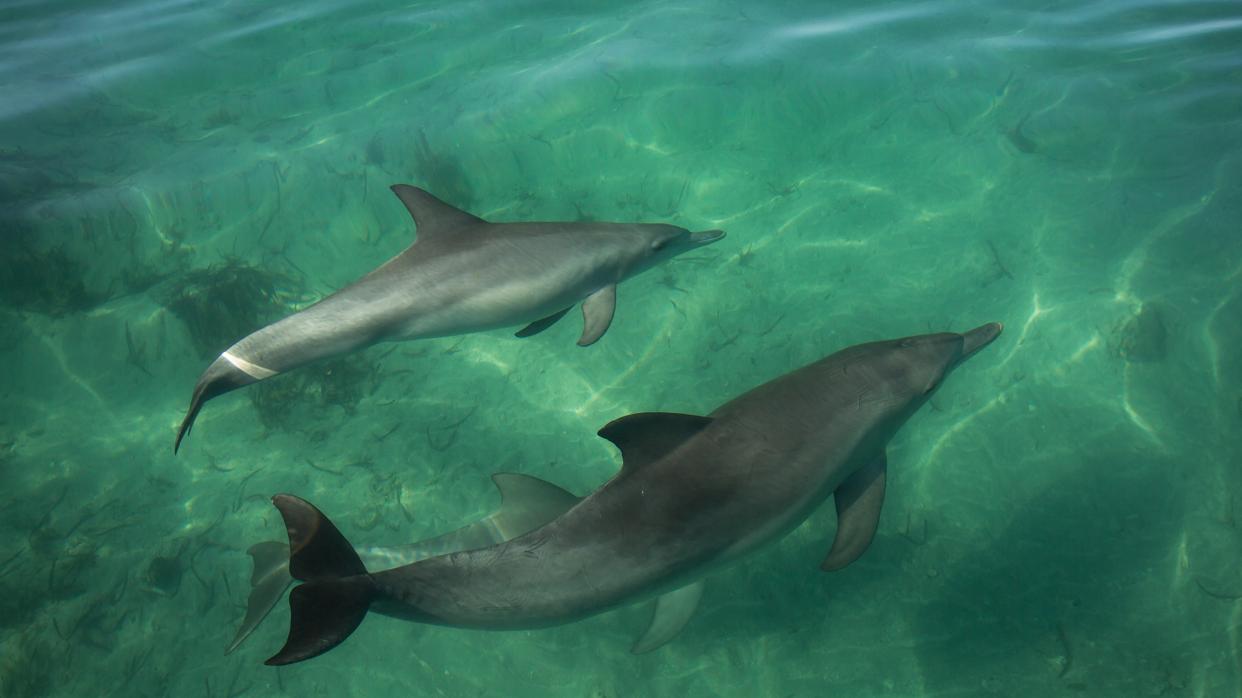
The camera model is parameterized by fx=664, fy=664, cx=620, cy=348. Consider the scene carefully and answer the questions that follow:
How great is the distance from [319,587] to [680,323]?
4.76 m

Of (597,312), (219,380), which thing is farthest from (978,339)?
(219,380)

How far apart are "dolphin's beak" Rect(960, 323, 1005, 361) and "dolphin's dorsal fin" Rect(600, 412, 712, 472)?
2738 mm

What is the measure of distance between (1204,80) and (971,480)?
296 inches

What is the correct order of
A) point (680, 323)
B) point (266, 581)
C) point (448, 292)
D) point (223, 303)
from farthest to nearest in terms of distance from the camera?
point (223, 303) < point (680, 323) < point (448, 292) < point (266, 581)

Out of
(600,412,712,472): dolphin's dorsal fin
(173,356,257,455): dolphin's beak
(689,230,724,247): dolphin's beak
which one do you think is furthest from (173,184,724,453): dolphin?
(600,412,712,472): dolphin's dorsal fin

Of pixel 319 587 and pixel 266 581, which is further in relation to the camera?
pixel 266 581

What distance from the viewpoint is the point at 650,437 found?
4.04 m

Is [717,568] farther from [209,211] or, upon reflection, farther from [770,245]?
[209,211]

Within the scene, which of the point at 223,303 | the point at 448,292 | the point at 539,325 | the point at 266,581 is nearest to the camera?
the point at 266,581

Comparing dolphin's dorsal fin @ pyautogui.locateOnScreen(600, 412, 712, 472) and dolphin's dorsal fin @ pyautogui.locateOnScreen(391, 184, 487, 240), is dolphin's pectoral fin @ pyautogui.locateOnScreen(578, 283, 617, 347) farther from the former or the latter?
dolphin's dorsal fin @ pyautogui.locateOnScreen(600, 412, 712, 472)

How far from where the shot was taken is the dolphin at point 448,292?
Result: 5309mm

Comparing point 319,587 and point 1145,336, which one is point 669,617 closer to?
point 319,587

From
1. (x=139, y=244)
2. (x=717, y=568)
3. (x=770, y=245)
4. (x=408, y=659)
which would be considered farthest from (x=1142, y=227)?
(x=139, y=244)

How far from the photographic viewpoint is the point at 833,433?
4.46m
